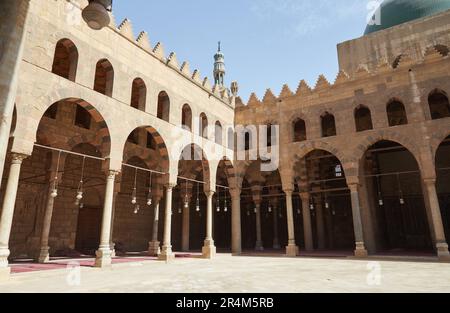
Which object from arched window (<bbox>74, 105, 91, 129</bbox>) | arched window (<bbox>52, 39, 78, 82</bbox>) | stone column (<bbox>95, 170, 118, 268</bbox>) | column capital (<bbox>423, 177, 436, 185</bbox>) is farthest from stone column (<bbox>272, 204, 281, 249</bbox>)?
arched window (<bbox>52, 39, 78, 82</bbox>)

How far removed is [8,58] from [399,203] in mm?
21103

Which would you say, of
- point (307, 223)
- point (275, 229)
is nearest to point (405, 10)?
point (307, 223)

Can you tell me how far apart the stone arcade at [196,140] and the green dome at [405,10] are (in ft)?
0.29

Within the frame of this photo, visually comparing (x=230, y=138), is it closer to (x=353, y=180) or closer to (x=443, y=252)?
(x=353, y=180)

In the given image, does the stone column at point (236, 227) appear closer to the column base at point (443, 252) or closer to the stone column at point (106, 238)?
the stone column at point (106, 238)

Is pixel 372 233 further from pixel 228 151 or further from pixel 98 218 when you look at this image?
pixel 98 218

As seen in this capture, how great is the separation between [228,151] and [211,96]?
3.38 meters

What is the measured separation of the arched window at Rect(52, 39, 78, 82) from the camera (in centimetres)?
1081

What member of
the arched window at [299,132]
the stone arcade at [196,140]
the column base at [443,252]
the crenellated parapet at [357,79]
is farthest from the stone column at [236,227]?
the column base at [443,252]

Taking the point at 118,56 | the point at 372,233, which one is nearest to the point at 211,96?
the point at 118,56

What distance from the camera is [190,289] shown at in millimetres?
6859

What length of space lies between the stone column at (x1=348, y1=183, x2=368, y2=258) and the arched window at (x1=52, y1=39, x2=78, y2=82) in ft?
43.4

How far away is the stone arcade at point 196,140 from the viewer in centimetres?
1100
